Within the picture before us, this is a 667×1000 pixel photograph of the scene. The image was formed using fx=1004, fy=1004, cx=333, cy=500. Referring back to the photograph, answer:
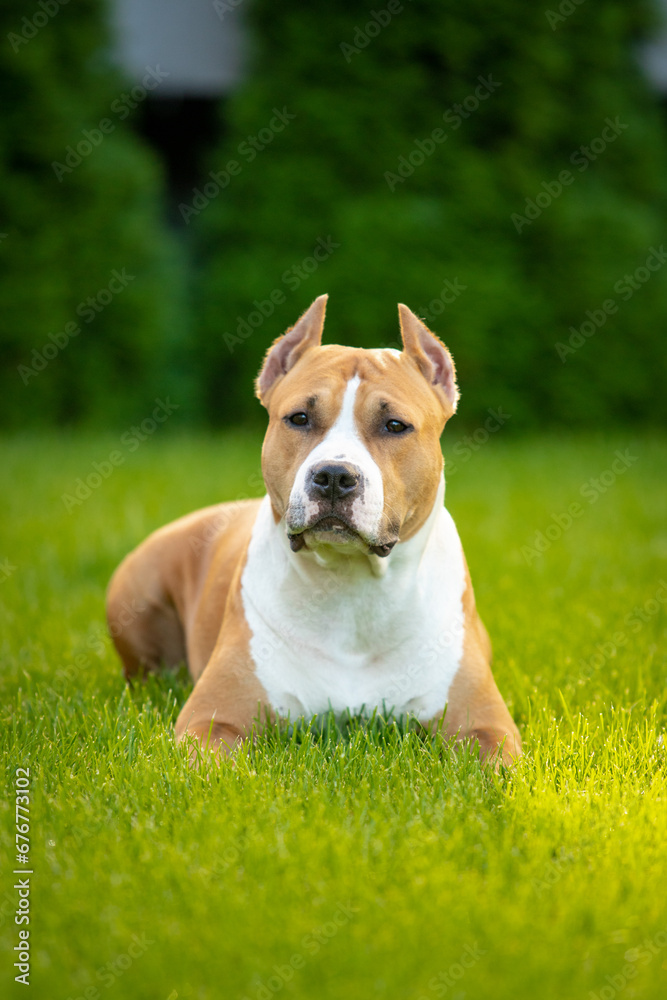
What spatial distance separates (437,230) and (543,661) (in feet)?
23.8

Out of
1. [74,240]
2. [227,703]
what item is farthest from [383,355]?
[74,240]

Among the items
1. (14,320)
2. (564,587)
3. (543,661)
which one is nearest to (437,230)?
(14,320)

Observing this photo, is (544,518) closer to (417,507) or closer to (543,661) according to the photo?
(543,661)

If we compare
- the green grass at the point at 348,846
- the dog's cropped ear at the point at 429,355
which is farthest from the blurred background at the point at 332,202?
the dog's cropped ear at the point at 429,355

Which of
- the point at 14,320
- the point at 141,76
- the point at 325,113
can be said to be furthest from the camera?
the point at 141,76

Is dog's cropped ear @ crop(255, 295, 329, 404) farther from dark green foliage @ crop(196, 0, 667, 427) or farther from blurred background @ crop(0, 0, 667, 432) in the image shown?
dark green foliage @ crop(196, 0, 667, 427)

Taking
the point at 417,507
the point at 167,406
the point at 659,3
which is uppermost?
the point at 659,3

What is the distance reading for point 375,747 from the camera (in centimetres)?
296

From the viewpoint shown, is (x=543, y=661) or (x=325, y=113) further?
(x=325, y=113)

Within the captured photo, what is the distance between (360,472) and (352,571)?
1.43 feet

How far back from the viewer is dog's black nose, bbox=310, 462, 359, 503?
2758 millimetres

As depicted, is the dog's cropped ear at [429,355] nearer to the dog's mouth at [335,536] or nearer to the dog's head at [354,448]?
the dog's head at [354,448]

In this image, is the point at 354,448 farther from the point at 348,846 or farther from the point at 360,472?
the point at 348,846

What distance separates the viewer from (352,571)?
310cm
